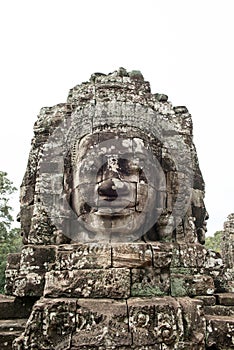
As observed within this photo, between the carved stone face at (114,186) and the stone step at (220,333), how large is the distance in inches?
46.9

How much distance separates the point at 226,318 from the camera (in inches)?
143

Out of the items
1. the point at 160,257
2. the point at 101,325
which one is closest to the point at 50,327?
the point at 101,325

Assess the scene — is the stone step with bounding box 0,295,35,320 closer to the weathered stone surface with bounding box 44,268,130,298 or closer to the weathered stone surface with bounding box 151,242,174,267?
the weathered stone surface with bounding box 44,268,130,298

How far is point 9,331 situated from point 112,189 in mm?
1769

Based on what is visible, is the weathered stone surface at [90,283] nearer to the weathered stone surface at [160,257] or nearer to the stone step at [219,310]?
the weathered stone surface at [160,257]

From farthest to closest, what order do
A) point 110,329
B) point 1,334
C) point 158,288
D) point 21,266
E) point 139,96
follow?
point 139,96 < point 21,266 < point 1,334 < point 158,288 < point 110,329

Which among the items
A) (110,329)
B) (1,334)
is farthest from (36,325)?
(1,334)

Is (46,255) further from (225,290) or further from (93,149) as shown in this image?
(225,290)

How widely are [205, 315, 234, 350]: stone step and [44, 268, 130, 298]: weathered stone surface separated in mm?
962

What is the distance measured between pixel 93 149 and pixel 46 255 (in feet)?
4.23

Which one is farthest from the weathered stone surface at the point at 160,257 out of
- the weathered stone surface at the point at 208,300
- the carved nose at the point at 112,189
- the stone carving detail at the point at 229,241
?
the stone carving detail at the point at 229,241

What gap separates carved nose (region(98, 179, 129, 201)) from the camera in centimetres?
378

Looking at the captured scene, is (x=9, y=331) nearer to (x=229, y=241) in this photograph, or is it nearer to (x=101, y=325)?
(x=101, y=325)

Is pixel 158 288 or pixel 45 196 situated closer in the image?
pixel 158 288
